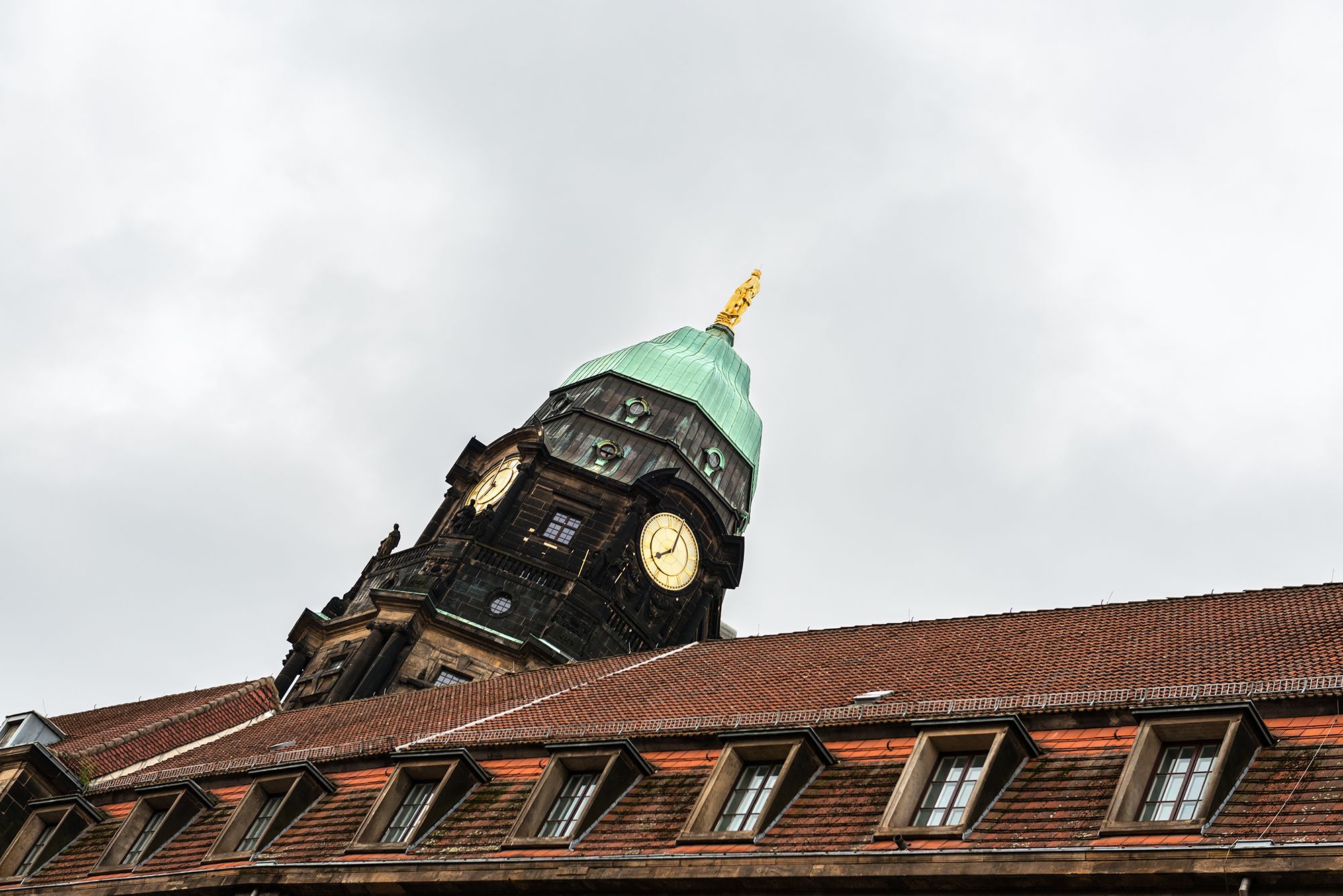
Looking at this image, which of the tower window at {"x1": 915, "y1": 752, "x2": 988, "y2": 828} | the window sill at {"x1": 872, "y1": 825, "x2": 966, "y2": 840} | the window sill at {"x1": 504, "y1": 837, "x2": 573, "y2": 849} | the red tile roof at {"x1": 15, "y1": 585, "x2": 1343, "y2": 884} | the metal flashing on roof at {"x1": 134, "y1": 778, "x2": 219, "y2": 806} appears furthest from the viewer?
the metal flashing on roof at {"x1": 134, "y1": 778, "x2": 219, "y2": 806}

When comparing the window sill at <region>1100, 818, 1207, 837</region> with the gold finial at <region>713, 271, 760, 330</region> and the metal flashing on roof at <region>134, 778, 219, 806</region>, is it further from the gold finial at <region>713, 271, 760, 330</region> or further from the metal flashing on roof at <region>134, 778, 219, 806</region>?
the gold finial at <region>713, 271, 760, 330</region>

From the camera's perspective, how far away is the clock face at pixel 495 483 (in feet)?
164

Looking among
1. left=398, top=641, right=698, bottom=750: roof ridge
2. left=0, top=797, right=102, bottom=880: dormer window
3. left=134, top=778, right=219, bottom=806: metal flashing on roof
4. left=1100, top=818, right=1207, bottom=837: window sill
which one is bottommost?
left=0, top=797, right=102, bottom=880: dormer window

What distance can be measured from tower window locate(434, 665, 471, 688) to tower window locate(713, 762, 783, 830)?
24883 mm

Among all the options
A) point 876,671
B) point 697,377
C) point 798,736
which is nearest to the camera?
point 798,736

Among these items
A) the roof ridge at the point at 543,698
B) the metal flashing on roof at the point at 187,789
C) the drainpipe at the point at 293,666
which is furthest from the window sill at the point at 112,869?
the drainpipe at the point at 293,666

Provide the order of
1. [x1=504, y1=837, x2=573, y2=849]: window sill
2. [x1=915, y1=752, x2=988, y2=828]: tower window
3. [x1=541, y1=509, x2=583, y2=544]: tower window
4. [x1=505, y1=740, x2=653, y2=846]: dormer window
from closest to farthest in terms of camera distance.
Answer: [x1=915, y1=752, x2=988, y2=828]: tower window, [x1=504, y1=837, x2=573, y2=849]: window sill, [x1=505, y1=740, x2=653, y2=846]: dormer window, [x1=541, y1=509, x2=583, y2=544]: tower window

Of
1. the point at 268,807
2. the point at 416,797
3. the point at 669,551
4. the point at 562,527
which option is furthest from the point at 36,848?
the point at 669,551

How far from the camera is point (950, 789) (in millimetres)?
18219

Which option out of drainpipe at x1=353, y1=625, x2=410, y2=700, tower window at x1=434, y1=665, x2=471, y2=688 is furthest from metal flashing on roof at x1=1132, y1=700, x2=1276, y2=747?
tower window at x1=434, y1=665, x2=471, y2=688

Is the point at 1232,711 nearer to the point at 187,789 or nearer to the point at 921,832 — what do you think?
the point at 921,832

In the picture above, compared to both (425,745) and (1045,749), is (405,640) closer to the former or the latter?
(425,745)

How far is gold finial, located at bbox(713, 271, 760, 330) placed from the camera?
210 ft

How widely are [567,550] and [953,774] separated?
29.9 meters
